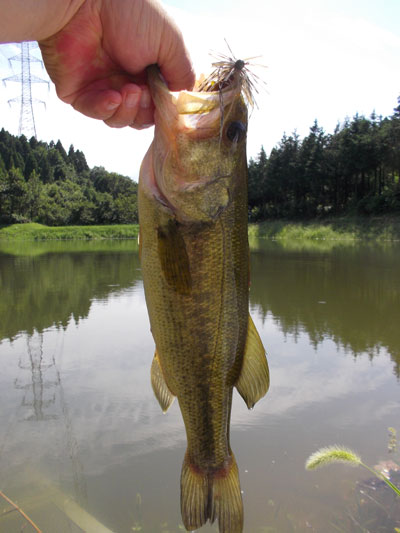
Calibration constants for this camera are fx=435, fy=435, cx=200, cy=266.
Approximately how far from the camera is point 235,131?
214cm

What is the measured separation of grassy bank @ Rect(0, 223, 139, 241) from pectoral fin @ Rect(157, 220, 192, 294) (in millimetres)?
54415

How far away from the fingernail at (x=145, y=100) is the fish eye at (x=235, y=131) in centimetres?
56

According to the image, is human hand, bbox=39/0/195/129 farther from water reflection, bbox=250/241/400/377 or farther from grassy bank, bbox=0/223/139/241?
grassy bank, bbox=0/223/139/241

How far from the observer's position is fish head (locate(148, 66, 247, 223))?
2078mm

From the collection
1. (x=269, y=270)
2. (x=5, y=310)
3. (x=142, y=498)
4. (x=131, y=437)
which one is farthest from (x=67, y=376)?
(x=269, y=270)

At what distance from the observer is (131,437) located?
229 inches

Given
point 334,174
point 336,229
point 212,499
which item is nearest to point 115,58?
point 212,499

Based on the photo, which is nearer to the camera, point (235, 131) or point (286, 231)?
point (235, 131)

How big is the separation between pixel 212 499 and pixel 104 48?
93.4 inches

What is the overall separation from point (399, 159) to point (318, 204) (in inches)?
484

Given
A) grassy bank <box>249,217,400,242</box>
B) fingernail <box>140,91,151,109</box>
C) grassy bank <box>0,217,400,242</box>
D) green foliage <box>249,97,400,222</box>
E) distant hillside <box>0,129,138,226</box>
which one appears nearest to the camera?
fingernail <box>140,91,151,109</box>

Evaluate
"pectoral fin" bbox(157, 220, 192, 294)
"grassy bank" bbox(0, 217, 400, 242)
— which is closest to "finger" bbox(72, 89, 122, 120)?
"pectoral fin" bbox(157, 220, 192, 294)

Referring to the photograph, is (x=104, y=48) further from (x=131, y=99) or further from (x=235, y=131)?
(x=235, y=131)

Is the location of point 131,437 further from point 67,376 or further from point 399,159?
point 399,159
